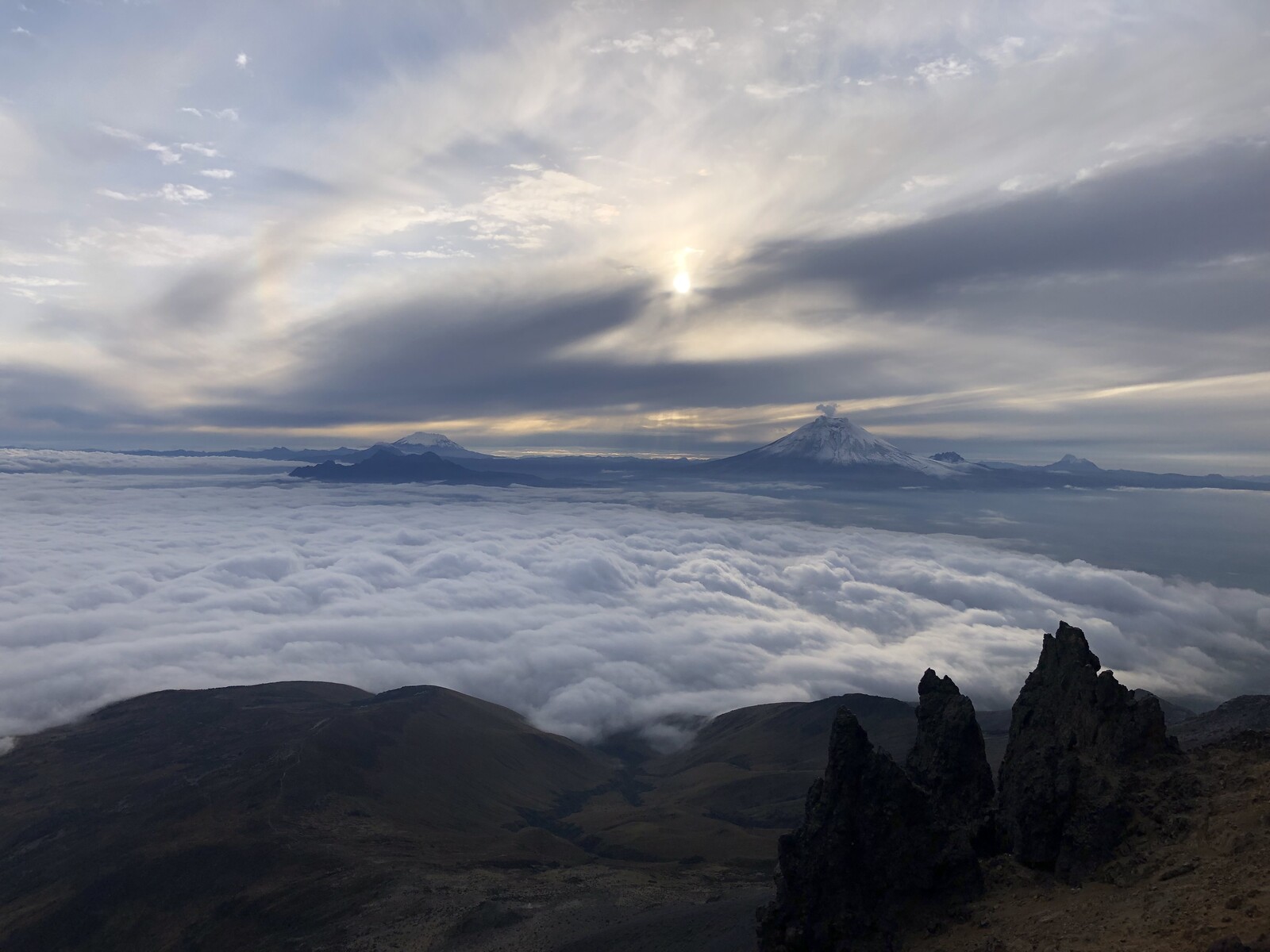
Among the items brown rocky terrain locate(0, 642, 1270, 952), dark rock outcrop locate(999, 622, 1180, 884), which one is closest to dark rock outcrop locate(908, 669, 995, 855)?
brown rocky terrain locate(0, 642, 1270, 952)

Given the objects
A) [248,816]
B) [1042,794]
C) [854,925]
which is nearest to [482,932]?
[854,925]

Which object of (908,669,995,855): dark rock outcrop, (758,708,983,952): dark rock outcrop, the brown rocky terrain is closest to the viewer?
the brown rocky terrain

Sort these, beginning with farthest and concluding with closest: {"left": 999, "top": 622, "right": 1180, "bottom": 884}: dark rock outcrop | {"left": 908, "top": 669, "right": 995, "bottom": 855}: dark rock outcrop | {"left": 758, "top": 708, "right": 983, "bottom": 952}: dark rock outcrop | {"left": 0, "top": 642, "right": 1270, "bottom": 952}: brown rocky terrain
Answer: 1. {"left": 908, "top": 669, "right": 995, "bottom": 855}: dark rock outcrop
2. {"left": 758, "top": 708, "right": 983, "bottom": 952}: dark rock outcrop
3. {"left": 999, "top": 622, "right": 1180, "bottom": 884}: dark rock outcrop
4. {"left": 0, "top": 642, "right": 1270, "bottom": 952}: brown rocky terrain

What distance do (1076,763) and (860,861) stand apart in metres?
14.1

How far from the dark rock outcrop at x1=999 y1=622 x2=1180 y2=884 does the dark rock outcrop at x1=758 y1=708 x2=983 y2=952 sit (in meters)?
4.52

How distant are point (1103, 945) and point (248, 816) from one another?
12692 centimetres

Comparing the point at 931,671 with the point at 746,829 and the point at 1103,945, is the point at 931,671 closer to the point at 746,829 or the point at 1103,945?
the point at 1103,945

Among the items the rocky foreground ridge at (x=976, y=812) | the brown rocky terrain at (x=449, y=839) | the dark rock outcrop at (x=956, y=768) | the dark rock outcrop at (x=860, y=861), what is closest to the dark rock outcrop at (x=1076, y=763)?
the rocky foreground ridge at (x=976, y=812)

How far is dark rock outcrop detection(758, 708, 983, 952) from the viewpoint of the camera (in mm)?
38719

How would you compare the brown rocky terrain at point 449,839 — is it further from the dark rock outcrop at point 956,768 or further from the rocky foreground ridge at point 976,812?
the rocky foreground ridge at point 976,812

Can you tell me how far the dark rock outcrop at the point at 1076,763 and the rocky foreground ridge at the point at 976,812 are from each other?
0.07m

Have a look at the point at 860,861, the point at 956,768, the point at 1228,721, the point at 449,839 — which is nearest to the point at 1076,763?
the point at 956,768

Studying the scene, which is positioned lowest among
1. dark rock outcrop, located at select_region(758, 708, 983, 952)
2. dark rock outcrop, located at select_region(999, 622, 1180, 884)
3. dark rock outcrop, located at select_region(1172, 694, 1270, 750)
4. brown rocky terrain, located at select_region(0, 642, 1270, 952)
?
brown rocky terrain, located at select_region(0, 642, 1270, 952)

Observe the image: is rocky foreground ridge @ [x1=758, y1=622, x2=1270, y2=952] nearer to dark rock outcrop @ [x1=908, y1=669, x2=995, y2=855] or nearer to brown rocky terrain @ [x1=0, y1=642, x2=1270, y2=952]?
dark rock outcrop @ [x1=908, y1=669, x2=995, y2=855]
